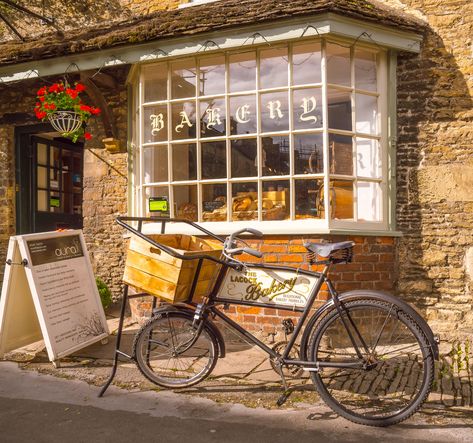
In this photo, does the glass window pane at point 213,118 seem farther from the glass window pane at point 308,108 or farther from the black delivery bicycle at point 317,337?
the black delivery bicycle at point 317,337

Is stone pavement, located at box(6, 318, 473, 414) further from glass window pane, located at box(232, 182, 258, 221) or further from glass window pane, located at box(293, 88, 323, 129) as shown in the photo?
glass window pane, located at box(293, 88, 323, 129)

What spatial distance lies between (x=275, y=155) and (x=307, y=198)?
0.58 meters

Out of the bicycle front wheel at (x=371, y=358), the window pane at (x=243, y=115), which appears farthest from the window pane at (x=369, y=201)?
the bicycle front wheel at (x=371, y=358)

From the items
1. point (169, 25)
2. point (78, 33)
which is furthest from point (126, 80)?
point (169, 25)

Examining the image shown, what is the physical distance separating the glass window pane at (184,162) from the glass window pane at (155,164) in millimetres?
131

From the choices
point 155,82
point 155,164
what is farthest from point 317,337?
point 155,82

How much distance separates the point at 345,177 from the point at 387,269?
1.07 meters

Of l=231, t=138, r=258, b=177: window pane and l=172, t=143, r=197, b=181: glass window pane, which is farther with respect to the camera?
l=172, t=143, r=197, b=181: glass window pane

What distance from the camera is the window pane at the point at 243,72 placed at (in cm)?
548

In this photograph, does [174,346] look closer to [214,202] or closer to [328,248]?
[328,248]

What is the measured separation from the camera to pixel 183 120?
5848 millimetres

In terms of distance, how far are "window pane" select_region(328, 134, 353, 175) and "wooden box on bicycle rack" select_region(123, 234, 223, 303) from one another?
2.04 metres

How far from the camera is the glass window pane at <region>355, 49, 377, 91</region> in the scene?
17.7 feet

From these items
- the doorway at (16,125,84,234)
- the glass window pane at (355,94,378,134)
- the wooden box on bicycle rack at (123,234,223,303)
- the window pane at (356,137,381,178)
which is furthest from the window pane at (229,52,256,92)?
the doorway at (16,125,84,234)
